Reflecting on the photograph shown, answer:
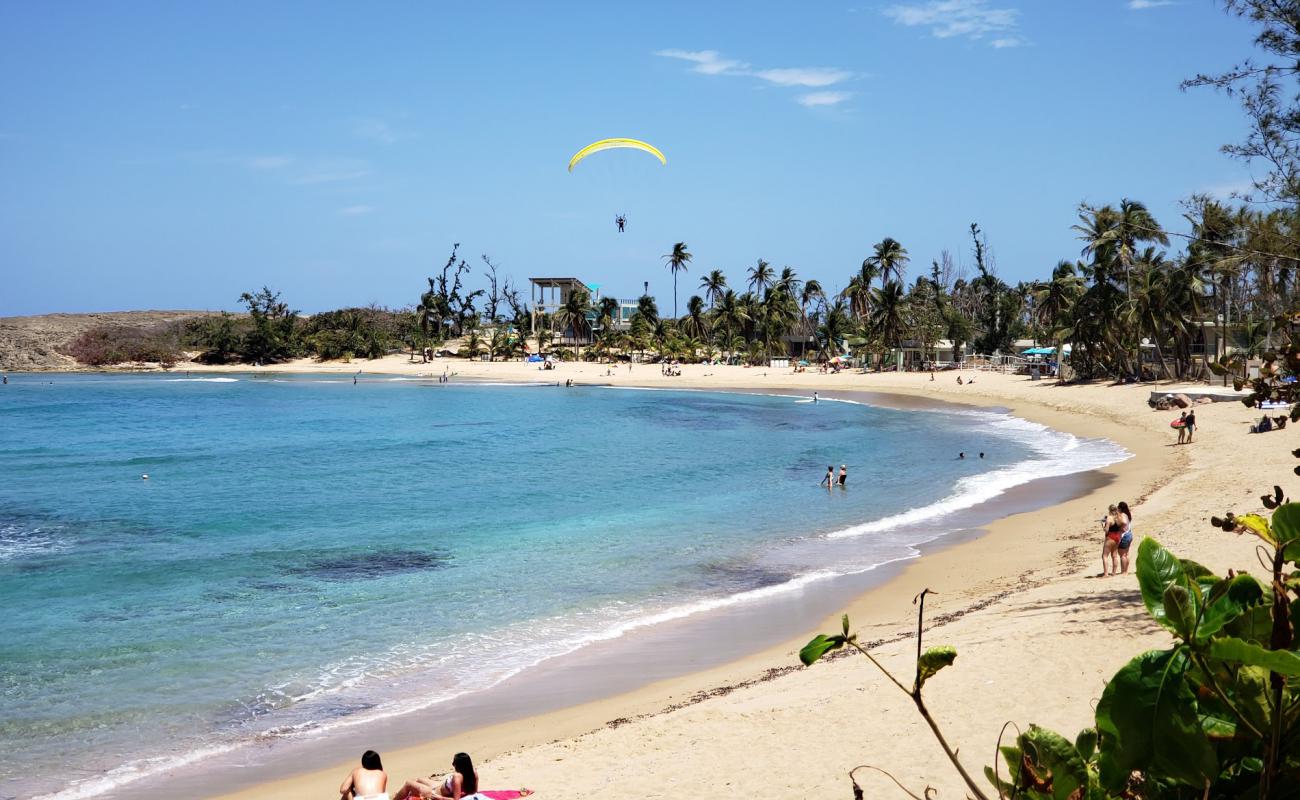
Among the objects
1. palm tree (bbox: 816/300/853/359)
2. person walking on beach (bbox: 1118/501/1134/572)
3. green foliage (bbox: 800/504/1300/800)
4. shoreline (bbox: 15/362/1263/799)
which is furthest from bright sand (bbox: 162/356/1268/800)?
palm tree (bbox: 816/300/853/359)

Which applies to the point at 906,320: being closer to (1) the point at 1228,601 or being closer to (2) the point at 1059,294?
(2) the point at 1059,294

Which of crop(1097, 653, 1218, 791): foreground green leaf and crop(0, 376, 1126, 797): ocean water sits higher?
crop(1097, 653, 1218, 791): foreground green leaf

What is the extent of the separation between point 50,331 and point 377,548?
5417 inches

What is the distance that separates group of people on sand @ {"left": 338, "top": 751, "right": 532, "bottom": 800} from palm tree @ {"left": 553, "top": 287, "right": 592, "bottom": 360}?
9972 cm

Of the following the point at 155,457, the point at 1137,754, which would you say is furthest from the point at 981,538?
the point at 155,457

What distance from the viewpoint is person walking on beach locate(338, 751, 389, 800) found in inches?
384

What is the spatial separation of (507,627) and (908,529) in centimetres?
1181

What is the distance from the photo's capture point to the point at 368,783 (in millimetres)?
9766

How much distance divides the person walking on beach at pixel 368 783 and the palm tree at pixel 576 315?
327 ft

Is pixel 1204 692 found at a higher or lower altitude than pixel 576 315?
lower

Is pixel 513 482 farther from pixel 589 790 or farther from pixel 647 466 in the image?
pixel 589 790

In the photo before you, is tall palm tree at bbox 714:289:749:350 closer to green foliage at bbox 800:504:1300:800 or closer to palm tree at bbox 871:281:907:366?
palm tree at bbox 871:281:907:366

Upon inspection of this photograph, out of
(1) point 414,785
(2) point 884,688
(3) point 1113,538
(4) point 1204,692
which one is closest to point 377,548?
(1) point 414,785

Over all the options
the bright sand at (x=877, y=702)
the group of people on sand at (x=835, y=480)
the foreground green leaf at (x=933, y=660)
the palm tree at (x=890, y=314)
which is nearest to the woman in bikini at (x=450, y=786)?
the bright sand at (x=877, y=702)
